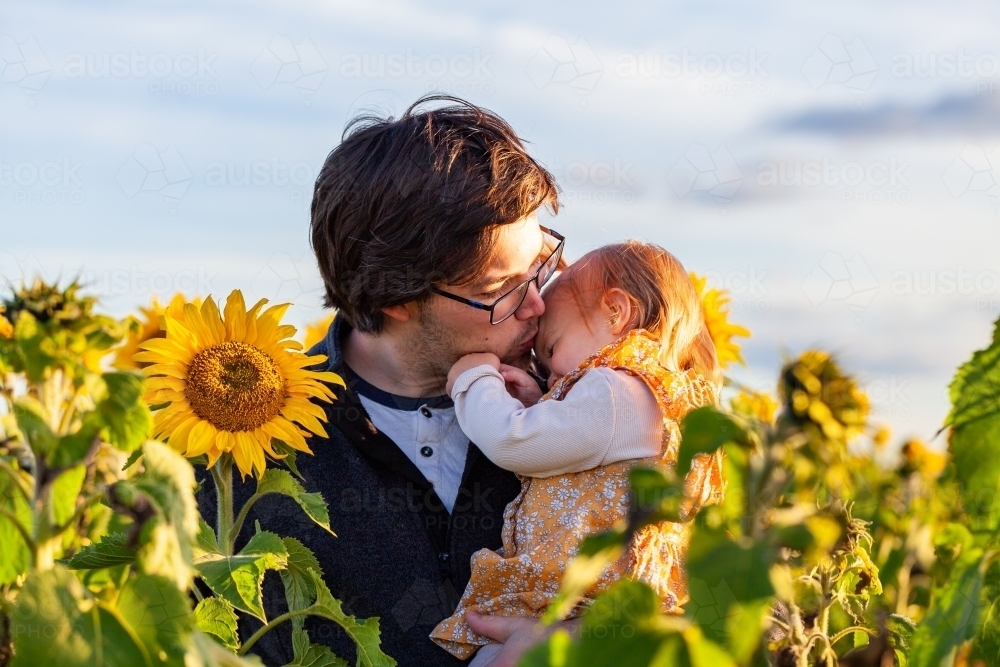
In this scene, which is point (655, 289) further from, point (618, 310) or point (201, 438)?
point (201, 438)

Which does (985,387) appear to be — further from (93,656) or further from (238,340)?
(238,340)

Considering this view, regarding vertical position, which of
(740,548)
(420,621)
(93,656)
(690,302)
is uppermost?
(690,302)

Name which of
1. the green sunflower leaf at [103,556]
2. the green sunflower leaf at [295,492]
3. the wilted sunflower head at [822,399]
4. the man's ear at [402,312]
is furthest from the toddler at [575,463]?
the wilted sunflower head at [822,399]

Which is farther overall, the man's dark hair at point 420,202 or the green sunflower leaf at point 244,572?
the man's dark hair at point 420,202

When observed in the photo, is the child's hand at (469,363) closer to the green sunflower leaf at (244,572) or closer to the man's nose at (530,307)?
the man's nose at (530,307)

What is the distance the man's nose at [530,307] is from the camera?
2676 mm

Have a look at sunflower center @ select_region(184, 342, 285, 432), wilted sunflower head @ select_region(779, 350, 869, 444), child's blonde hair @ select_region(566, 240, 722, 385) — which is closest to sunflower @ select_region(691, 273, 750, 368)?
child's blonde hair @ select_region(566, 240, 722, 385)

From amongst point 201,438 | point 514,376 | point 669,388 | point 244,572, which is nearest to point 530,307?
point 514,376

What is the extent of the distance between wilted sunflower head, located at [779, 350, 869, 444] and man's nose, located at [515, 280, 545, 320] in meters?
2.01

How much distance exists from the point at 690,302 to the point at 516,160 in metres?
0.53

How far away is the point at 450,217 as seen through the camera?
2.70 m

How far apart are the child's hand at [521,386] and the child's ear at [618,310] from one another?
216mm

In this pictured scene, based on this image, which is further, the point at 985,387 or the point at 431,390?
the point at 431,390

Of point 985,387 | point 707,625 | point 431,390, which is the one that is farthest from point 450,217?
point 707,625
